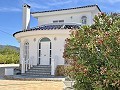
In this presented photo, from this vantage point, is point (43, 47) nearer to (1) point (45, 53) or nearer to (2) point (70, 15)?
(1) point (45, 53)

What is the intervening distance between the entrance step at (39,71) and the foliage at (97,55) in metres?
16.0

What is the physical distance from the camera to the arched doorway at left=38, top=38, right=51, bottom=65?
1025 inches

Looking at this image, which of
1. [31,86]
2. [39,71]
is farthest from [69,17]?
[31,86]

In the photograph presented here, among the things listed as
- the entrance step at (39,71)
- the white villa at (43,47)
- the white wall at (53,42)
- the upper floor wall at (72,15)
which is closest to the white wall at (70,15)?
the upper floor wall at (72,15)

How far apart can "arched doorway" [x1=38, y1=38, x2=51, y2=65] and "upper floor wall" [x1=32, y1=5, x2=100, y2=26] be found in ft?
24.9

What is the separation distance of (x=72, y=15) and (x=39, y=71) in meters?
11.0

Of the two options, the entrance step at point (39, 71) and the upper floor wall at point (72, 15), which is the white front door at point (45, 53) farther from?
the upper floor wall at point (72, 15)

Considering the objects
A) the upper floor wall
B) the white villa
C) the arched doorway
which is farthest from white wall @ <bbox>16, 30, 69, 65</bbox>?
the upper floor wall

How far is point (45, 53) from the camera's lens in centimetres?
2638

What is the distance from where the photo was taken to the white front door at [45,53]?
85.7 ft

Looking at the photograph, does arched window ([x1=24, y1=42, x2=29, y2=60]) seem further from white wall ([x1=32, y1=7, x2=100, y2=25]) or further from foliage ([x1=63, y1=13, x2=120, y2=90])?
foliage ([x1=63, y1=13, x2=120, y2=90])

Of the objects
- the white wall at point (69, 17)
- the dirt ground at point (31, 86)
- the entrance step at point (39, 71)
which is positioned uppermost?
the white wall at point (69, 17)

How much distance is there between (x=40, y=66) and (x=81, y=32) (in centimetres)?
1800

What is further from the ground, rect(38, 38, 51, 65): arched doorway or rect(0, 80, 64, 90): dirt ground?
rect(38, 38, 51, 65): arched doorway
